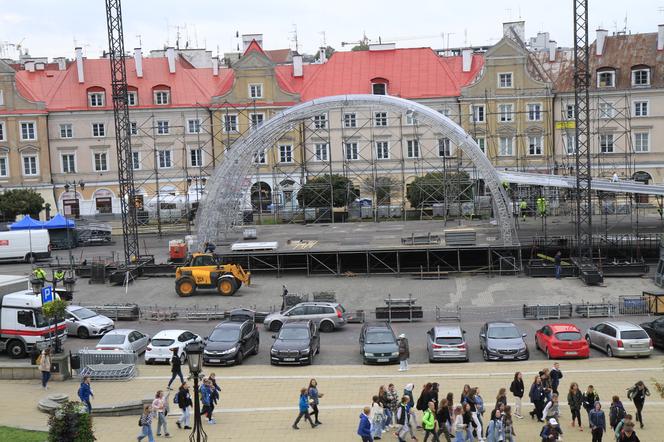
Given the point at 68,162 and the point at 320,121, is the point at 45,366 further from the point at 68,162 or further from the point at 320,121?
the point at 68,162

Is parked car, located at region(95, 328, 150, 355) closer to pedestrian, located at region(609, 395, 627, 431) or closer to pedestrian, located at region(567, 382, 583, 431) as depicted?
pedestrian, located at region(567, 382, 583, 431)

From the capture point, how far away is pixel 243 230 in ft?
191

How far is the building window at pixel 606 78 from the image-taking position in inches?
2844

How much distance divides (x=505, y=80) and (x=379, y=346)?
46.8 metres

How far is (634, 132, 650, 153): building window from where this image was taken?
71188mm

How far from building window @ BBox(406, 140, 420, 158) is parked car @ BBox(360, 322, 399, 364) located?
43315 mm

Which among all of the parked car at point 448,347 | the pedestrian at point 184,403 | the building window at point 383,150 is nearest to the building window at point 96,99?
the building window at point 383,150

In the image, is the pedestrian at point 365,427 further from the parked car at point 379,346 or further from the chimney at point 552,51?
the chimney at point 552,51

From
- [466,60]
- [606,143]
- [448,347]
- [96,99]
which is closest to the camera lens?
[448,347]

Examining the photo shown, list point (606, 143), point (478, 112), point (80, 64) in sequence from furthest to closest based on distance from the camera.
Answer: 1. point (80, 64)
2. point (478, 112)
3. point (606, 143)

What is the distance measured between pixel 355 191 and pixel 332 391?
150 feet

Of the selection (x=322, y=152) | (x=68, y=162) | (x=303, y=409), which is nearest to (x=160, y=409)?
(x=303, y=409)

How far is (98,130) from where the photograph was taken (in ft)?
247

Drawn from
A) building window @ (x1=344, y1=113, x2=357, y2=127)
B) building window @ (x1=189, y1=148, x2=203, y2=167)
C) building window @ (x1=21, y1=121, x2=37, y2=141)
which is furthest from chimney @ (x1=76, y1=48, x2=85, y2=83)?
building window @ (x1=344, y1=113, x2=357, y2=127)
